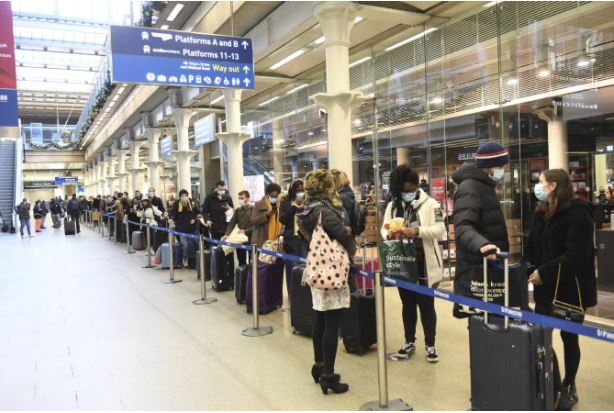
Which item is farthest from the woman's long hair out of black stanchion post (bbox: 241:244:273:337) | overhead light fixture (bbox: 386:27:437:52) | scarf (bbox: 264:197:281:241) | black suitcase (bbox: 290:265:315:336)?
overhead light fixture (bbox: 386:27:437:52)

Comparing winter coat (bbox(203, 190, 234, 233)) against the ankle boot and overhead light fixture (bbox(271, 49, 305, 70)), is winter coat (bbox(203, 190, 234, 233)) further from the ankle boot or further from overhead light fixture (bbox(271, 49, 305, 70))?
the ankle boot

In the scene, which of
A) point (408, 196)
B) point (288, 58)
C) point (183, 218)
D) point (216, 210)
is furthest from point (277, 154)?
point (408, 196)

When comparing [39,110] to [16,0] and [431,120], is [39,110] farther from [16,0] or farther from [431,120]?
[431,120]

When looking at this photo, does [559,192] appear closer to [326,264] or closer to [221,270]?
[326,264]

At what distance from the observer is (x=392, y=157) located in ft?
33.5

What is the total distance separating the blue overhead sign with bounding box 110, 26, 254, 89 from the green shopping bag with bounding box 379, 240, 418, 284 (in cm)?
552

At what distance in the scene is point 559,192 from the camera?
3117 mm

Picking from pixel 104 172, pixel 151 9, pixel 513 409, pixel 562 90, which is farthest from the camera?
pixel 104 172

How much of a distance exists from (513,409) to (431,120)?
690 cm

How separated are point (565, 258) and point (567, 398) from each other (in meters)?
0.97

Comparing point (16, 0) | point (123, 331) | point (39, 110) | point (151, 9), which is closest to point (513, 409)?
point (123, 331)

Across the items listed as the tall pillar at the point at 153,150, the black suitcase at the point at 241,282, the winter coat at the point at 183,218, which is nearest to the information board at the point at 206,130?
the winter coat at the point at 183,218

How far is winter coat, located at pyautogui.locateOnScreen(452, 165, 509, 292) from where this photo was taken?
3.13 m

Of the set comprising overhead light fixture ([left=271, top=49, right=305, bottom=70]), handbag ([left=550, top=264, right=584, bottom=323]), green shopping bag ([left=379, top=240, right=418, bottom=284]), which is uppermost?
overhead light fixture ([left=271, top=49, right=305, bottom=70])
